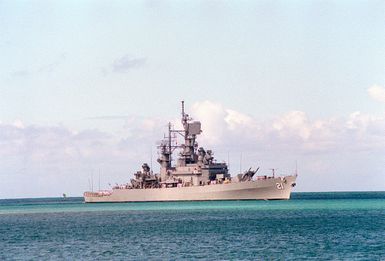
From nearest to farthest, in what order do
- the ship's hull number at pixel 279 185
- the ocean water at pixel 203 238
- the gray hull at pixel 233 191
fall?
the ocean water at pixel 203 238
the gray hull at pixel 233 191
the ship's hull number at pixel 279 185

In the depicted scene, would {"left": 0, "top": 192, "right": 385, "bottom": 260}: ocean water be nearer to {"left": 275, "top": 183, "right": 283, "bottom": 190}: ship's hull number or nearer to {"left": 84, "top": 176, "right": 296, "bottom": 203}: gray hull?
{"left": 84, "top": 176, "right": 296, "bottom": 203}: gray hull

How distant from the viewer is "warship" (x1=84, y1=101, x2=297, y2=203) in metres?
113

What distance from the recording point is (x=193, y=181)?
119125mm

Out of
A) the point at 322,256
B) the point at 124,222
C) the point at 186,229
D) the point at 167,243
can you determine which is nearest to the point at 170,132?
the point at 124,222

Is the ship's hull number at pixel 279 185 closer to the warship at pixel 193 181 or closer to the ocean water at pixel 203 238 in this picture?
the warship at pixel 193 181

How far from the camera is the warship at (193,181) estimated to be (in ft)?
372

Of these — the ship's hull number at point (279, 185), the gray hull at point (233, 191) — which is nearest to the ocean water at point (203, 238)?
the gray hull at point (233, 191)

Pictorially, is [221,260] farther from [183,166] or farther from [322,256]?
[183,166]

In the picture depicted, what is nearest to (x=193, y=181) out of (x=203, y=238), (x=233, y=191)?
(x=233, y=191)

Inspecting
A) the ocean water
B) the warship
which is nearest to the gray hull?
the warship

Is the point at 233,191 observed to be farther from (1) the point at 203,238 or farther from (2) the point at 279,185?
(1) the point at 203,238

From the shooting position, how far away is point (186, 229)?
65.4 meters

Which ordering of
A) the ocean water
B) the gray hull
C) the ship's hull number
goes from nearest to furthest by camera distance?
the ocean water
the gray hull
the ship's hull number

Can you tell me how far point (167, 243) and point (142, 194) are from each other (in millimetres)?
74251
